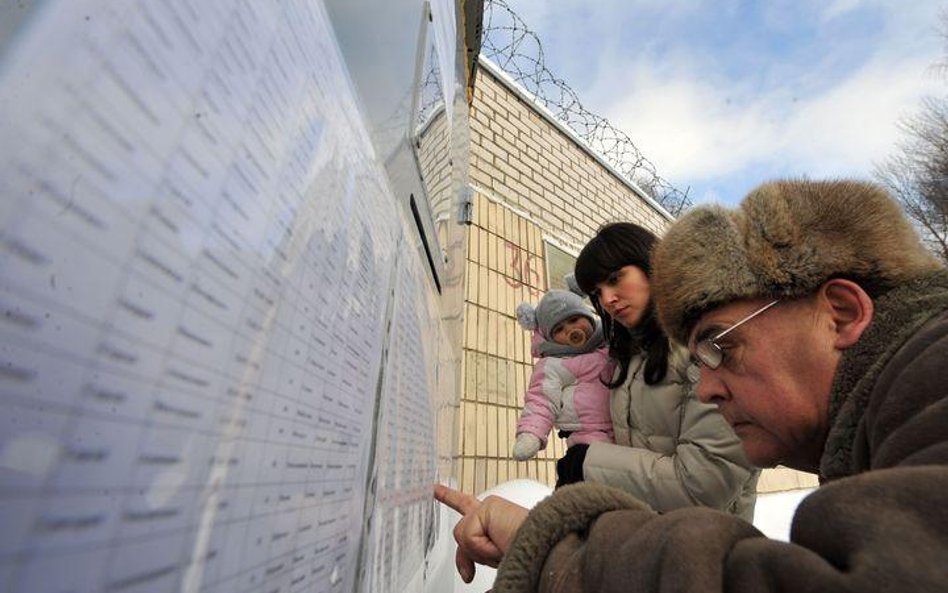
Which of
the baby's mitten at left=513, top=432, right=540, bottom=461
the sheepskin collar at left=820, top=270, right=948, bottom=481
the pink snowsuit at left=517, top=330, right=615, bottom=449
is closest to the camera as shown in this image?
the sheepskin collar at left=820, top=270, right=948, bottom=481

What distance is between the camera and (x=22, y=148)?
0.53 ft

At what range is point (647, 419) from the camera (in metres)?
1.29

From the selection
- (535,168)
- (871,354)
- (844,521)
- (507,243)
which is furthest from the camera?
(535,168)

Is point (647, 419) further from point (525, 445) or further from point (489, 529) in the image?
point (489, 529)

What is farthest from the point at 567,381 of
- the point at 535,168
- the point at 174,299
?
the point at 535,168

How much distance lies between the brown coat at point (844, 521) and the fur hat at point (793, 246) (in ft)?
0.21

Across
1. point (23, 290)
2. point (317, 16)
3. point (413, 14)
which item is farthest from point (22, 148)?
point (413, 14)

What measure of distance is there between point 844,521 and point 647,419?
0.95m

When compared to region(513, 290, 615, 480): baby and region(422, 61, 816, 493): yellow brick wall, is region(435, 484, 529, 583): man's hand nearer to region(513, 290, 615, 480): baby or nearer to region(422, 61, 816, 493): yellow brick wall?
region(513, 290, 615, 480): baby

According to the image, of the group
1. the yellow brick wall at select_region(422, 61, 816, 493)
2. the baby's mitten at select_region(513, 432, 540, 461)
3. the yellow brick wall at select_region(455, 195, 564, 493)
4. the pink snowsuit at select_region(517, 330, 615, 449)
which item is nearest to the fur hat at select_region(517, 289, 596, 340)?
the pink snowsuit at select_region(517, 330, 615, 449)

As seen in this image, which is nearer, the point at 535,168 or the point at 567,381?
the point at 567,381

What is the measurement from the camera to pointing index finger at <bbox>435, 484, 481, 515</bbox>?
2.97 ft

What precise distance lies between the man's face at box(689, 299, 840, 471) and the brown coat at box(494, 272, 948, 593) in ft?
0.14

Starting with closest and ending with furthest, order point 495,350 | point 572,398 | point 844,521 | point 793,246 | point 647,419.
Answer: point 844,521 < point 793,246 < point 647,419 < point 572,398 < point 495,350
